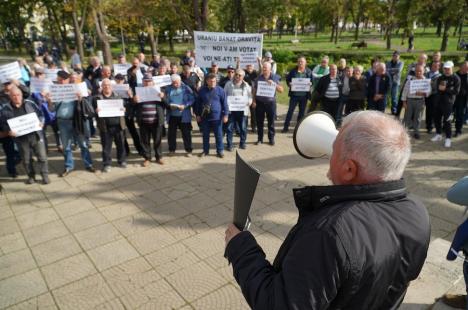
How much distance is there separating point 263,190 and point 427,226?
475 cm

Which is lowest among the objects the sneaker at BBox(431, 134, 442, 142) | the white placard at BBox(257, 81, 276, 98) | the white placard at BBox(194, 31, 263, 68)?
the sneaker at BBox(431, 134, 442, 142)

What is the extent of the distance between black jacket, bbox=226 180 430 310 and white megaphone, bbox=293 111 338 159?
0.65 m

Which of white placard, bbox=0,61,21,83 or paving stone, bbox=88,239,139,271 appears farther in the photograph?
white placard, bbox=0,61,21,83

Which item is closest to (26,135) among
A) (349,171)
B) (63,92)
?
(63,92)

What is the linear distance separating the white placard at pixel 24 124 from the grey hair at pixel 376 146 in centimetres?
654

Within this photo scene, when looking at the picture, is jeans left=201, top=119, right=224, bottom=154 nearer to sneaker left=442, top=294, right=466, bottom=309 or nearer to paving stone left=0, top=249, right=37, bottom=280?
paving stone left=0, top=249, right=37, bottom=280

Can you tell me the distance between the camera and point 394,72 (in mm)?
10922

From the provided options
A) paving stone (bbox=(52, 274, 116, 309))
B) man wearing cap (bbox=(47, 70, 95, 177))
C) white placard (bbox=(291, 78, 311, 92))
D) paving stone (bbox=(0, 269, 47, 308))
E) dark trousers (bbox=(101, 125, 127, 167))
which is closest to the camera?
paving stone (bbox=(52, 274, 116, 309))

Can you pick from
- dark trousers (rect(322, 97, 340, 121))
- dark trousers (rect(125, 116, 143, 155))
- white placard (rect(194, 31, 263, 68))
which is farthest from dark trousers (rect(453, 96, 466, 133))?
dark trousers (rect(125, 116, 143, 155))

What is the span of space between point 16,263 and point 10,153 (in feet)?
11.5

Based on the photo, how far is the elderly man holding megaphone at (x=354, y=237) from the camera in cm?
133

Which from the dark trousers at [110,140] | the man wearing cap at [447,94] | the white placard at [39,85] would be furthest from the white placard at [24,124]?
the man wearing cap at [447,94]

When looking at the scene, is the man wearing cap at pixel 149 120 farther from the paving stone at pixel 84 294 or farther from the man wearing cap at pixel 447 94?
the man wearing cap at pixel 447 94

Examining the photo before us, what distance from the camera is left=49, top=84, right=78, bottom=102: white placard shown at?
22.5 feet
